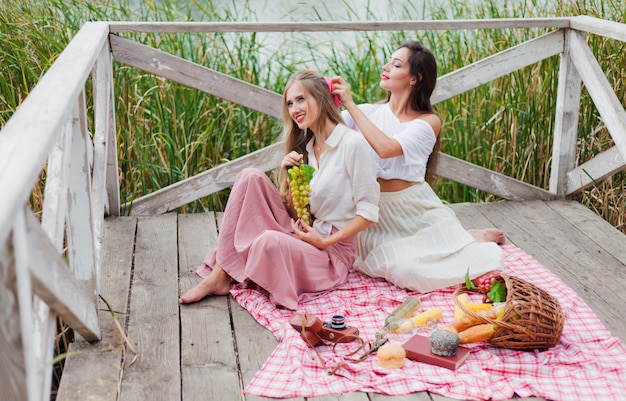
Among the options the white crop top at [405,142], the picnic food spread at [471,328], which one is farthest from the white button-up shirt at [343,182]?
the picnic food spread at [471,328]

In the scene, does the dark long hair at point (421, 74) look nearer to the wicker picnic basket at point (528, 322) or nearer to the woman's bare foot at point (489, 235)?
the woman's bare foot at point (489, 235)

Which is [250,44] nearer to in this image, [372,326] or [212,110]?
[212,110]

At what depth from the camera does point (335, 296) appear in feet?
11.3

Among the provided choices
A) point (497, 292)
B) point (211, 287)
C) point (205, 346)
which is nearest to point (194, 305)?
point (211, 287)

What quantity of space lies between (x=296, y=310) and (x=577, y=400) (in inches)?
42.5

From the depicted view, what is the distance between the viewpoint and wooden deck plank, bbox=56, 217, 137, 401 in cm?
268

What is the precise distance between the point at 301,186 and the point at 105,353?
0.97 m

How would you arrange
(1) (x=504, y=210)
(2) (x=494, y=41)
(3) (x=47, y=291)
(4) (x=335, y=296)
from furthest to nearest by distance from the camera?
(2) (x=494, y=41) → (1) (x=504, y=210) → (4) (x=335, y=296) → (3) (x=47, y=291)

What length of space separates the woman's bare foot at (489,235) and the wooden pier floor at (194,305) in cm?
12

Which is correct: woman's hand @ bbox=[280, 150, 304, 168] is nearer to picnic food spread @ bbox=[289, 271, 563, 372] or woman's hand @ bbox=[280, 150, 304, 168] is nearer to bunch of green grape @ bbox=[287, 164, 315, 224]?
bunch of green grape @ bbox=[287, 164, 315, 224]

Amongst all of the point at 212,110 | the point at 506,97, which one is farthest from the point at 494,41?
the point at 212,110

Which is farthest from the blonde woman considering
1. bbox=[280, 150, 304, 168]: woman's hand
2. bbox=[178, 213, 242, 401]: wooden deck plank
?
bbox=[178, 213, 242, 401]: wooden deck plank

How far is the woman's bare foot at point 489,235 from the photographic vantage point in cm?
401

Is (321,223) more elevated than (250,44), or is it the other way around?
(250,44)
